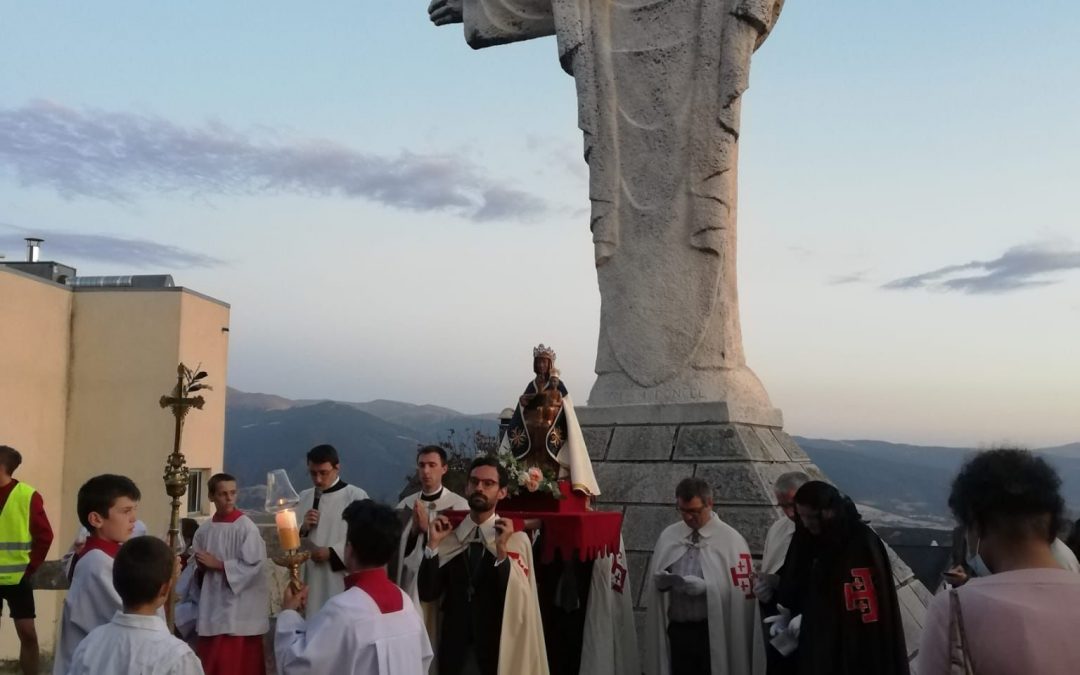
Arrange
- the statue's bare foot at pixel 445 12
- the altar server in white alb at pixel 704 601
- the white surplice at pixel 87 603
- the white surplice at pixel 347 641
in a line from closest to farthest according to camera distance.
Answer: the white surplice at pixel 347 641
the white surplice at pixel 87 603
the altar server in white alb at pixel 704 601
the statue's bare foot at pixel 445 12

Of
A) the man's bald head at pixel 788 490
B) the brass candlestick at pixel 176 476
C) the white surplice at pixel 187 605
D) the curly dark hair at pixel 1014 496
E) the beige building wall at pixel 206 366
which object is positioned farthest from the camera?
the beige building wall at pixel 206 366

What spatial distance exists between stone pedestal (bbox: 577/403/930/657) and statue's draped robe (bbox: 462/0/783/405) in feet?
0.87

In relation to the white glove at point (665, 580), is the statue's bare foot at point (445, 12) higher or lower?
higher

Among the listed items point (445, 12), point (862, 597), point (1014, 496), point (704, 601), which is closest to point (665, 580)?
point (704, 601)

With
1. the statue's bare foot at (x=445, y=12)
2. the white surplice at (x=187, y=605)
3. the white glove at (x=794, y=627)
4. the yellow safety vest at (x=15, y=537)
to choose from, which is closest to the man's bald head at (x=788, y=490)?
the white glove at (x=794, y=627)

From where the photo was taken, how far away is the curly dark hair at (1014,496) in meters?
2.22

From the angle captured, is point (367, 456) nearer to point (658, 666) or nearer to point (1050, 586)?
point (658, 666)

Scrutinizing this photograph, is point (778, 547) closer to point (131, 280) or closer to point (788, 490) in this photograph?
point (788, 490)

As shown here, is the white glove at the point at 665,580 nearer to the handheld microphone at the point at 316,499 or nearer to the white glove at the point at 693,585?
the white glove at the point at 693,585

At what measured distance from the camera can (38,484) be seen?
14.6 metres

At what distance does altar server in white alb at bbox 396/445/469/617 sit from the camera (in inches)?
195

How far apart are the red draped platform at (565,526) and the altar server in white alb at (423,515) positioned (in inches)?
14.9

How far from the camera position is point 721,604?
18.2 feet

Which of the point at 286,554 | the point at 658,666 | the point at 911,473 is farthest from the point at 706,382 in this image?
the point at 911,473
